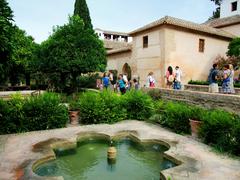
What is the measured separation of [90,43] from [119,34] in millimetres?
38554

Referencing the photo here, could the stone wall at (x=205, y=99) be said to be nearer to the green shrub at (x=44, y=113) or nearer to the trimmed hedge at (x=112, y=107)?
the trimmed hedge at (x=112, y=107)

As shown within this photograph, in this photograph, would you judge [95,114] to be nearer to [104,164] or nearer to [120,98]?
[120,98]

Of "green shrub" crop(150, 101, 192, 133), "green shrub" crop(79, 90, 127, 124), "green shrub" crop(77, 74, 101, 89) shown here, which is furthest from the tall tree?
"green shrub" crop(150, 101, 192, 133)

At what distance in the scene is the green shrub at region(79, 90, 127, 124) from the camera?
9.55 m

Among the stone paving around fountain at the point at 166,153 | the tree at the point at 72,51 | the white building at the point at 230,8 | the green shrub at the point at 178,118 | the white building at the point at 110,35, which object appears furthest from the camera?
the white building at the point at 110,35

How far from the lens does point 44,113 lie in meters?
8.64

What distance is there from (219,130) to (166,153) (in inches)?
71.3

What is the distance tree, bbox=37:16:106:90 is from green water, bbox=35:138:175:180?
9.90 meters

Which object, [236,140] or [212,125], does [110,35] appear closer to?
[212,125]

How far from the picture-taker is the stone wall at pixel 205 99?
332 inches

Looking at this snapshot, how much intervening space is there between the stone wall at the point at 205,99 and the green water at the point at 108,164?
3.32m

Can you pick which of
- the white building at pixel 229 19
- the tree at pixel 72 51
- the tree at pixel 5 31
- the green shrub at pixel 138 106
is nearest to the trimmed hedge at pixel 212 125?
the green shrub at pixel 138 106

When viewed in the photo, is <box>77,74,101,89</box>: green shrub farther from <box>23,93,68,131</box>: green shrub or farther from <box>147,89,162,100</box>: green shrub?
<box>23,93,68,131</box>: green shrub

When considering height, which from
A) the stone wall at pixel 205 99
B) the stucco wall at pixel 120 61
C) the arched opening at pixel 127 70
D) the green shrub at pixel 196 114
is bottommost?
the green shrub at pixel 196 114
